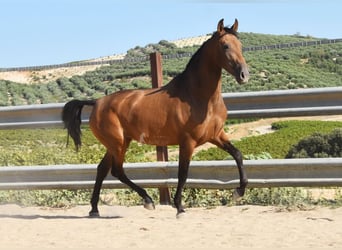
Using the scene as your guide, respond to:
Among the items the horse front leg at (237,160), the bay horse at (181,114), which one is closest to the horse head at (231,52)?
the bay horse at (181,114)

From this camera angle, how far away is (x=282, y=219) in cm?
667

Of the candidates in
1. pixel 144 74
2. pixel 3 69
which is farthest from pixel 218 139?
pixel 3 69

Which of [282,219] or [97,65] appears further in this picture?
[97,65]

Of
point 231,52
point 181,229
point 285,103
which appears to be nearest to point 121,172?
point 181,229

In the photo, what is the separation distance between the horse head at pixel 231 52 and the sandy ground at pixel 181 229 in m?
1.43

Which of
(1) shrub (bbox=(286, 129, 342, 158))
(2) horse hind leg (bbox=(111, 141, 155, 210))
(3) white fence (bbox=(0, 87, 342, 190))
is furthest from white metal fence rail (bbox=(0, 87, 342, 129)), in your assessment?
(1) shrub (bbox=(286, 129, 342, 158))

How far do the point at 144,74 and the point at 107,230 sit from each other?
15.3ft

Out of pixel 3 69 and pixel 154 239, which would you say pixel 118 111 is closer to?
pixel 154 239

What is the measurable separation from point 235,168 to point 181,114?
95 centimetres

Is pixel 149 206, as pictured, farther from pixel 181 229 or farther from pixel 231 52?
pixel 231 52

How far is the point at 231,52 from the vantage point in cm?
706

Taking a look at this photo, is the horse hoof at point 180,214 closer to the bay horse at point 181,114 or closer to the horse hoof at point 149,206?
the bay horse at point 181,114

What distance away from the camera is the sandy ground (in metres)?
5.63

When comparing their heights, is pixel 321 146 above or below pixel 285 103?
below
